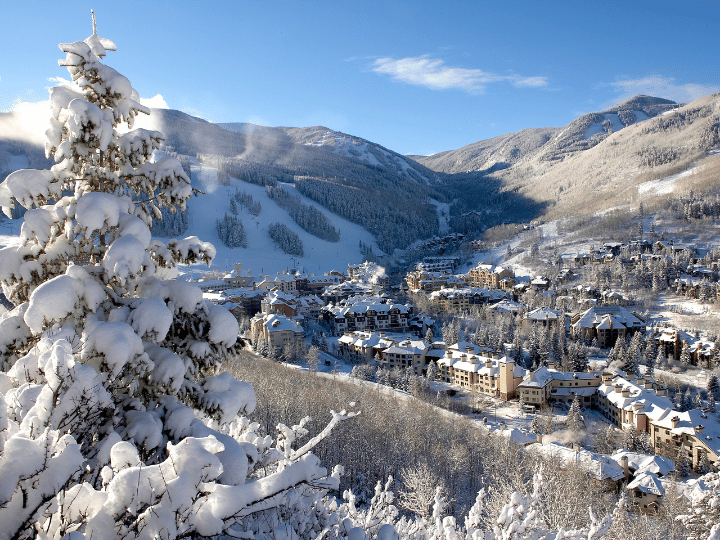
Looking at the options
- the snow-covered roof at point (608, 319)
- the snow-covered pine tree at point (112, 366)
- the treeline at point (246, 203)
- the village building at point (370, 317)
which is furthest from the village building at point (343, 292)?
the treeline at point (246, 203)

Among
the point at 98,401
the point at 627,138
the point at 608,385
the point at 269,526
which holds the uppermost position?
the point at 627,138

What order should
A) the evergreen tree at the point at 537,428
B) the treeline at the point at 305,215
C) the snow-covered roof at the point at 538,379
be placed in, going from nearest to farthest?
the evergreen tree at the point at 537,428 < the snow-covered roof at the point at 538,379 < the treeline at the point at 305,215

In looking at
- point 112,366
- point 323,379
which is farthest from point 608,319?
point 112,366

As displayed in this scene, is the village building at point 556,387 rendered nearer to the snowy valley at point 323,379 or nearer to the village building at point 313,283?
the snowy valley at point 323,379

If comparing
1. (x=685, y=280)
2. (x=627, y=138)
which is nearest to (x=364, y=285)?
(x=685, y=280)

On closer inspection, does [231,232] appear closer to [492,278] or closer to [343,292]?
A: [343,292]

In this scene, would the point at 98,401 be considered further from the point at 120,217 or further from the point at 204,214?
the point at 204,214

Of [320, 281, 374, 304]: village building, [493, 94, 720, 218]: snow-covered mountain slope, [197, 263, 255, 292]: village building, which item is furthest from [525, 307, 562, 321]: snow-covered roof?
[493, 94, 720, 218]: snow-covered mountain slope
